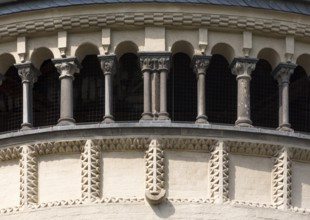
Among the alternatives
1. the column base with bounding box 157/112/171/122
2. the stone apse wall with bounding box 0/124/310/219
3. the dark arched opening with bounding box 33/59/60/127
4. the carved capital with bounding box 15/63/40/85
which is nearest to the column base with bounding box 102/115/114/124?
the stone apse wall with bounding box 0/124/310/219

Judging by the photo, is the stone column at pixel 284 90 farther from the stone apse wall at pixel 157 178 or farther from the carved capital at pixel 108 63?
the carved capital at pixel 108 63

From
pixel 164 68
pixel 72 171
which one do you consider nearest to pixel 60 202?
pixel 72 171

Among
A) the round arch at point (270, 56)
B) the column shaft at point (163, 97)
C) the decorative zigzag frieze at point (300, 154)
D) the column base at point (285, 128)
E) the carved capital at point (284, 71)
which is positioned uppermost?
the round arch at point (270, 56)

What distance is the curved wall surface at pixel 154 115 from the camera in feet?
135

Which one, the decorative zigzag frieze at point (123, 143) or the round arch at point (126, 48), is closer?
the decorative zigzag frieze at point (123, 143)

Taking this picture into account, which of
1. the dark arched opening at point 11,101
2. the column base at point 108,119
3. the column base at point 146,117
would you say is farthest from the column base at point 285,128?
the dark arched opening at point 11,101

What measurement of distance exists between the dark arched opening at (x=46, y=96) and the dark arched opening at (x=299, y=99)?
4.64 metres

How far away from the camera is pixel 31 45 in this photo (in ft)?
139

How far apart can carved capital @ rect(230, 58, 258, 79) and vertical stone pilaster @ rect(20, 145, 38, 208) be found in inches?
166

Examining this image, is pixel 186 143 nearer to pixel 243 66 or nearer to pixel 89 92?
pixel 243 66

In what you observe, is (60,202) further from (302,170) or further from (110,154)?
(302,170)

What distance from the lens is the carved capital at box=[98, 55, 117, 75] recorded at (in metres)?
41.7

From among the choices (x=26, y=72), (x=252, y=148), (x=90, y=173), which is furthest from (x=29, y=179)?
(x=252, y=148)

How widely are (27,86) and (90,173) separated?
2.32 metres
